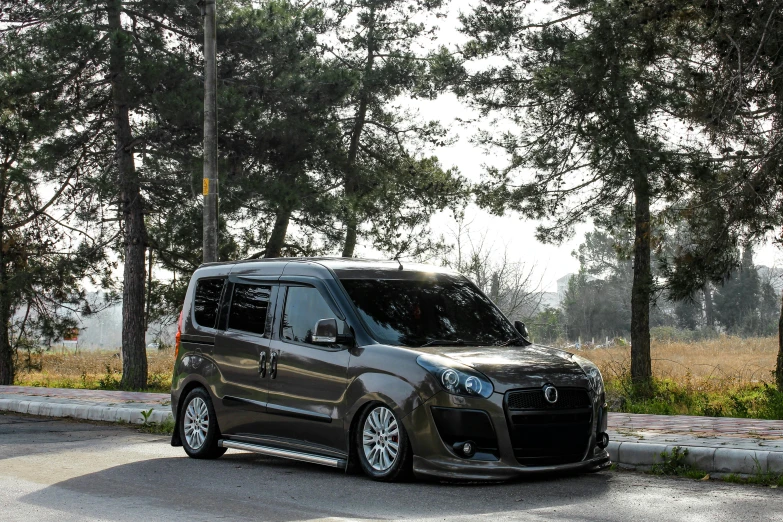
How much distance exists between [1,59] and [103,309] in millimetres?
9859

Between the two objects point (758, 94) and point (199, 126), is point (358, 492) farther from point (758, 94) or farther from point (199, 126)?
point (199, 126)

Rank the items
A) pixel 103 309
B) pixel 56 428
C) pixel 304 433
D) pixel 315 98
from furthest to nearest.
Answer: pixel 103 309 < pixel 315 98 < pixel 56 428 < pixel 304 433

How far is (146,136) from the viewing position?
2488 centimetres

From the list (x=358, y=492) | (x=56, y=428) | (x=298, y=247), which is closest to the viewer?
(x=358, y=492)

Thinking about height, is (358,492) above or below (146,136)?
below

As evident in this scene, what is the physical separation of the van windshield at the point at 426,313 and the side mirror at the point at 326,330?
36 cm

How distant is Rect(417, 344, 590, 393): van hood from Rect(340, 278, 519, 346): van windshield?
33 centimetres

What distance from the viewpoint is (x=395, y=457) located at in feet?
26.6

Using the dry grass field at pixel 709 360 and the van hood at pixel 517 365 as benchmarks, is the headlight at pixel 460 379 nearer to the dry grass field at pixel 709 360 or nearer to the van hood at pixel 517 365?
the van hood at pixel 517 365

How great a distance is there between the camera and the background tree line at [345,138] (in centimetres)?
1620

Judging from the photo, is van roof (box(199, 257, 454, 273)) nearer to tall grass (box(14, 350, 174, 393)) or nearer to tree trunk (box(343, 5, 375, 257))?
tall grass (box(14, 350, 174, 393))

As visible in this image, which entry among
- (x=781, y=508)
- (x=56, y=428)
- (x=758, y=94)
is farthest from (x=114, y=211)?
(x=781, y=508)

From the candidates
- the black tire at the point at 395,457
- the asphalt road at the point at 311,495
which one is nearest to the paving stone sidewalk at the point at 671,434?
the asphalt road at the point at 311,495

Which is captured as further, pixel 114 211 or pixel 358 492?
pixel 114 211
